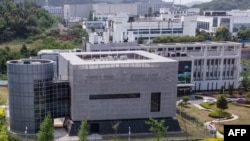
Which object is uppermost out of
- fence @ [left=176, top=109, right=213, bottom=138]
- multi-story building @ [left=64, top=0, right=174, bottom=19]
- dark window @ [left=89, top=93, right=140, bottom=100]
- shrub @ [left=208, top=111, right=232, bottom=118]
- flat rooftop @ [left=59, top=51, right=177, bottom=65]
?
multi-story building @ [left=64, top=0, right=174, bottom=19]

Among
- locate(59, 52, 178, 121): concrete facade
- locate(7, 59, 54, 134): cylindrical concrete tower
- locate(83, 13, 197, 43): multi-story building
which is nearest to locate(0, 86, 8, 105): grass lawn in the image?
locate(7, 59, 54, 134): cylindrical concrete tower

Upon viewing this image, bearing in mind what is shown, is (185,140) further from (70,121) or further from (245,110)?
(245,110)

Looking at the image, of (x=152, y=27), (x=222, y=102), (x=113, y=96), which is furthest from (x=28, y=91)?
(x=152, y=27)

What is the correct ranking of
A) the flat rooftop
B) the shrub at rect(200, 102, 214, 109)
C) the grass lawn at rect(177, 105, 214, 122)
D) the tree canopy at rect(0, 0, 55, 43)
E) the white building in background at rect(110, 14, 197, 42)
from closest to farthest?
the flat rooftop
the grass lawn at rect(177, 105, 214, 122)
the shrub at rect(200, 102, 214, 109)
the tree canopy at rect(0, 0, 55, 43)
the white building in background at rect(110, 14, 197, 42)

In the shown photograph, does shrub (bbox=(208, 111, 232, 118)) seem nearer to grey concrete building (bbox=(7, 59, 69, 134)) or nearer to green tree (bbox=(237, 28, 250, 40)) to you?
grey concrete building (bbox=(7, 59, 69, 134))

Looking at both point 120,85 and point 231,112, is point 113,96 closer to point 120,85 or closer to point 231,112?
point 120,85

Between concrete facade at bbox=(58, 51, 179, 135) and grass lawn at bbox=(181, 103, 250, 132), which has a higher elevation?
concrete facade at bbox=(58, 51, 179, 135)

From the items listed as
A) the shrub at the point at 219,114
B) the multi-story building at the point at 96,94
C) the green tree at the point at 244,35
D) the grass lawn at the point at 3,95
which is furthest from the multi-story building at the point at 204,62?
the green tree at the point at 244,35
